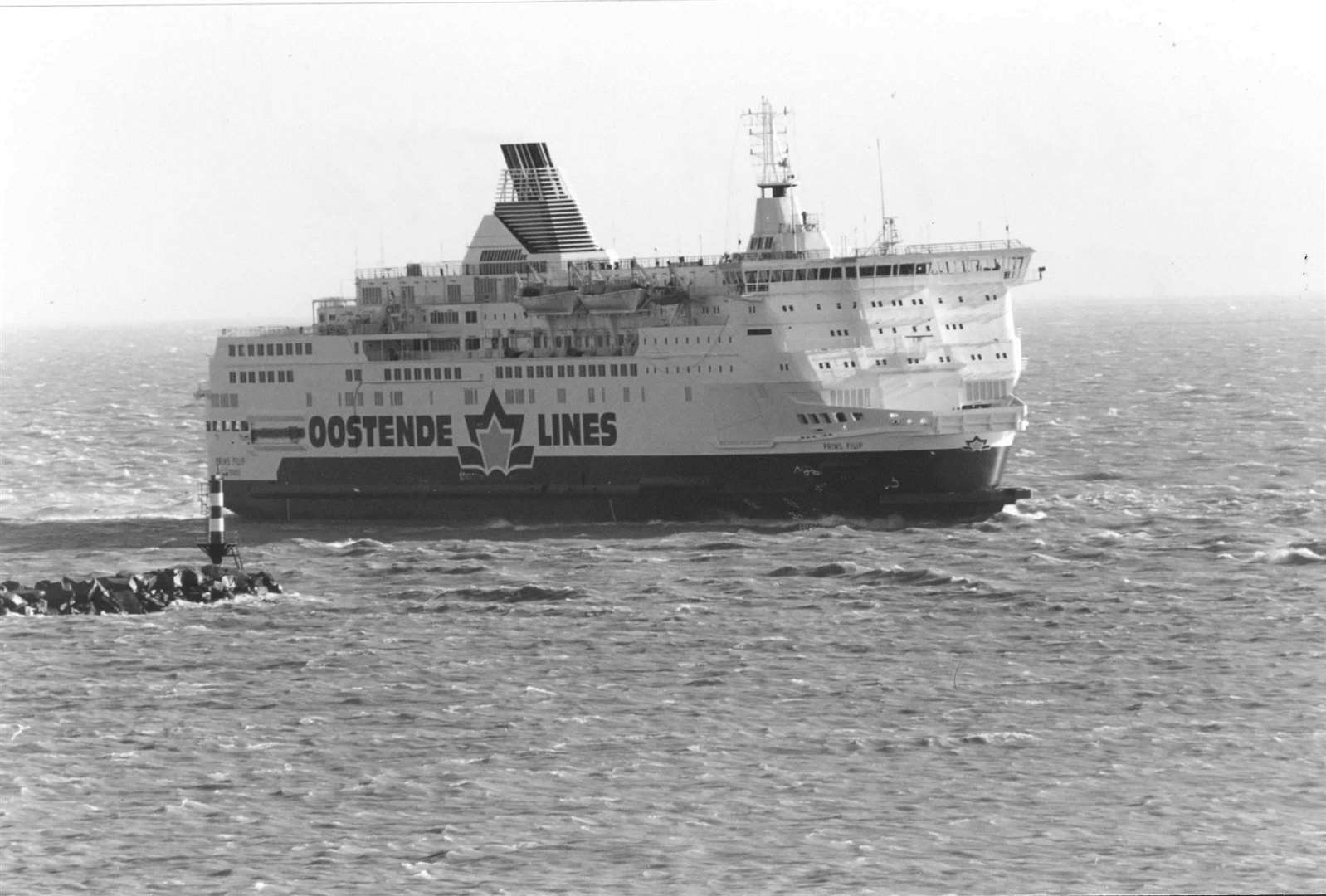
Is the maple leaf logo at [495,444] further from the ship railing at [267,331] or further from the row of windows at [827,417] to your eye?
the row of windows at [827,417]

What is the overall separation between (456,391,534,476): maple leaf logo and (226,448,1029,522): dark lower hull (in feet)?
0.94

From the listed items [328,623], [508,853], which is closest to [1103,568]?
[328,623]

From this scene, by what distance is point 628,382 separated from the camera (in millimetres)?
55062

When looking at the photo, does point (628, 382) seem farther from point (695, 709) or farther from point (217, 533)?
point (695, 709)

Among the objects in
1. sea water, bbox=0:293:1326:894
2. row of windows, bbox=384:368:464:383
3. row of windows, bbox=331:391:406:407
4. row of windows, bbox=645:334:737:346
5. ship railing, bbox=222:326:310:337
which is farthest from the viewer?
ship railing, bbox=222:326:310:337

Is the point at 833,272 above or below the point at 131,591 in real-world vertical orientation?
above

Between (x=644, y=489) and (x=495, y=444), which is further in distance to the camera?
(x=495, y=444)

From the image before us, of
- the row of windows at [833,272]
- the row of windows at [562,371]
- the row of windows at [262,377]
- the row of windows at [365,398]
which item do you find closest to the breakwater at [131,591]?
the row of windows at [365,398]

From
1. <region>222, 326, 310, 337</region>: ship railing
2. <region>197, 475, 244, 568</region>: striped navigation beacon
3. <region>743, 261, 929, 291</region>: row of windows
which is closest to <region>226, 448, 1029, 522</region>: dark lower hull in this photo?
<region>222, 326, 310, 337</region>: ship railing

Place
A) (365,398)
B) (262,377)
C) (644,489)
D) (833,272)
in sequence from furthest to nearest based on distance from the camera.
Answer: (262,377) < (365,398) < (644,489) < (833,272)

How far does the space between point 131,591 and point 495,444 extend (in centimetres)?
1296

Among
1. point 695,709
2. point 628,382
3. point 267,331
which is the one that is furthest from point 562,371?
point 695,709

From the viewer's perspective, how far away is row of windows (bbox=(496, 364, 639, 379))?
55156mm

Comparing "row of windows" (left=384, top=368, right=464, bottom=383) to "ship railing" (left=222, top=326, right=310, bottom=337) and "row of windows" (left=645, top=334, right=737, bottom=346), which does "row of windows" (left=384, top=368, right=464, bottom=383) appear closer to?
"ship railing" (left=222, top=326, right=310, bottom=337)
